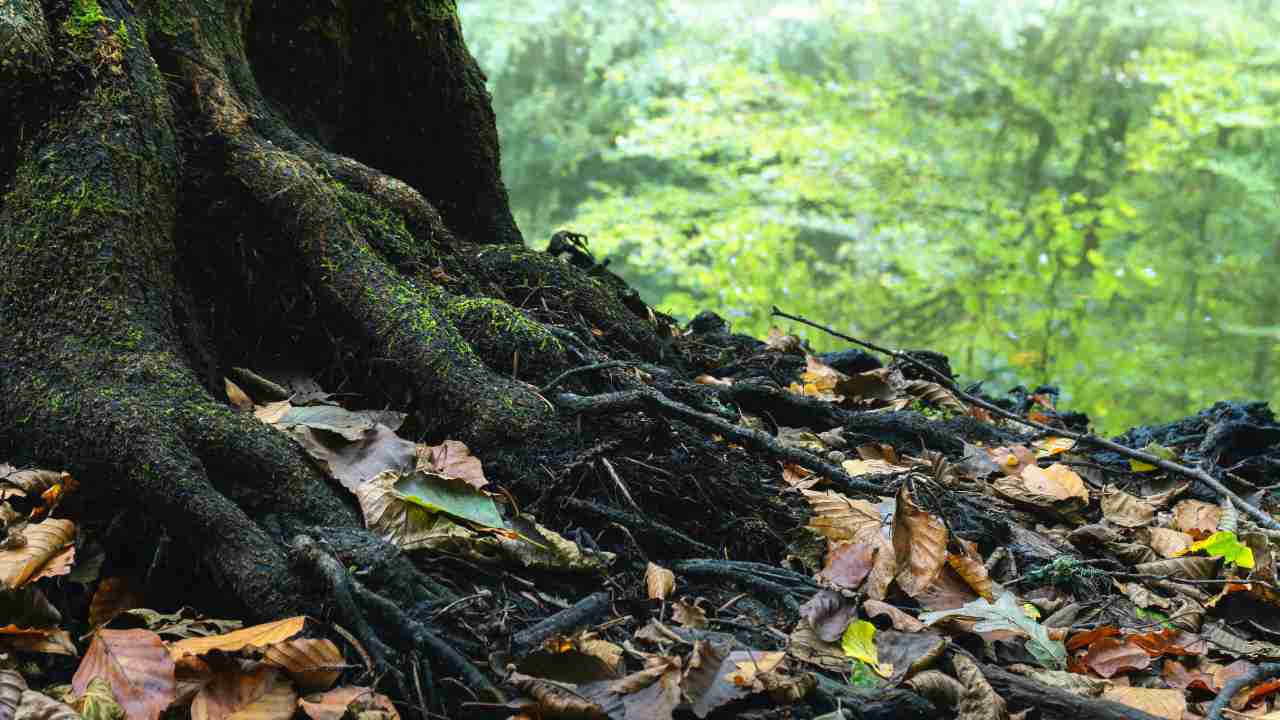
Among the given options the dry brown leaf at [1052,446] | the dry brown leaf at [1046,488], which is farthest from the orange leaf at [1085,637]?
the dry brown leaf at [1052,446]

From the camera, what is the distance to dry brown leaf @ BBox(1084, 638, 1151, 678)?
6.81ft

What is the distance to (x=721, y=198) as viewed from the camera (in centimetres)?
1255

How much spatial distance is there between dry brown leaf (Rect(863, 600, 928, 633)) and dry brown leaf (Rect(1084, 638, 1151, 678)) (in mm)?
394

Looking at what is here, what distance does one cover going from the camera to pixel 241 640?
161 cm

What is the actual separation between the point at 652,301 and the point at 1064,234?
6465mm

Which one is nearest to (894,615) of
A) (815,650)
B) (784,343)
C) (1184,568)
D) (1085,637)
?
(815,650)

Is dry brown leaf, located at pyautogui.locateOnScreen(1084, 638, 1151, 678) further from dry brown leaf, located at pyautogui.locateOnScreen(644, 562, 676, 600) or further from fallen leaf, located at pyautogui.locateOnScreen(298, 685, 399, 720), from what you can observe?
fallen leaf, located at pyautogui.locateOnScreen(298, 685, 399, 720)

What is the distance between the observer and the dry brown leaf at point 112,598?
1.77 m

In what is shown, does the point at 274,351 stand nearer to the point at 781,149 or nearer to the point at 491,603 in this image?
the point at 491,603

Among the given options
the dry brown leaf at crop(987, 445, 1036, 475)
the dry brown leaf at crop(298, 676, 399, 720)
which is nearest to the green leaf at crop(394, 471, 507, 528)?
the dry brown leaf at crop(298, 676, 399, 720)

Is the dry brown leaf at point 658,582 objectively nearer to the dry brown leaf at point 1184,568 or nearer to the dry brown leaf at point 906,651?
the dry brown leaf at point 906,651

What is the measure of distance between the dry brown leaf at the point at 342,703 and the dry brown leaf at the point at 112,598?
48 centimetres

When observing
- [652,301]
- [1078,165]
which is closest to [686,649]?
[1078,165]

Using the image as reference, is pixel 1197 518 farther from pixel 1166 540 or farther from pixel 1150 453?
pixel 1150 453
